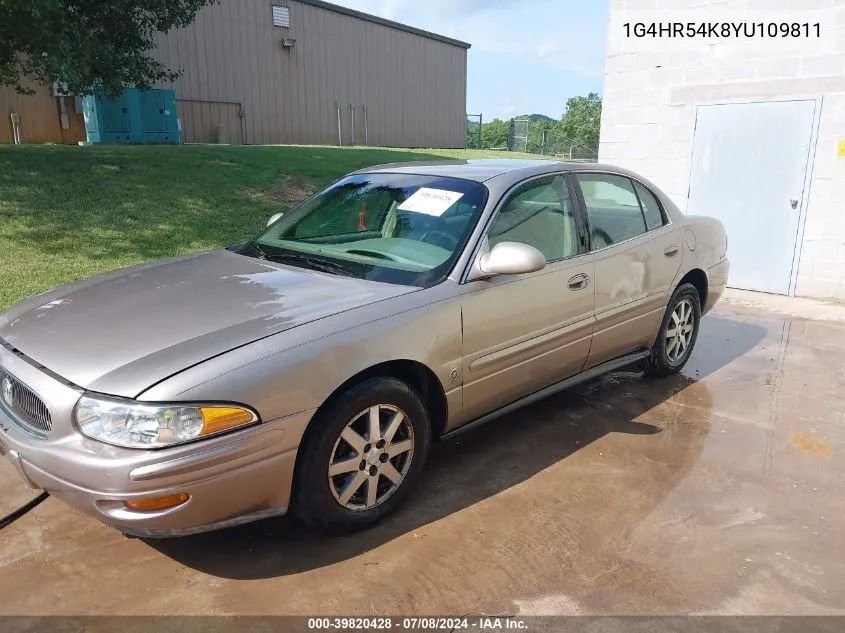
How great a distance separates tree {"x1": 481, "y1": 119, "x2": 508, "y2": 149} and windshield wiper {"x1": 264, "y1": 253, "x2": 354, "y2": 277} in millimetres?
57532

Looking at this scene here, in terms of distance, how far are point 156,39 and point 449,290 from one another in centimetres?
2187

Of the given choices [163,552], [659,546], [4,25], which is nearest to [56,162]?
[4,25]

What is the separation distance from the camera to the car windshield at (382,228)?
10.9 ft


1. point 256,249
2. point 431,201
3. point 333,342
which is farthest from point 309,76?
point 333,342

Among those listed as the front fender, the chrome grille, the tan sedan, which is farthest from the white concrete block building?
the chrome grille

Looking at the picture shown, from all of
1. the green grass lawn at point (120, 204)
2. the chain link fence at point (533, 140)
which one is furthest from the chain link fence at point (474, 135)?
the green grass lawn at point (120, 204)

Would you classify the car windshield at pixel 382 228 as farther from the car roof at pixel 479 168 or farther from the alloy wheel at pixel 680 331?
the alloy wheel at pixel 680 331

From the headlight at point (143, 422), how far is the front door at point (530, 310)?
1322 mm

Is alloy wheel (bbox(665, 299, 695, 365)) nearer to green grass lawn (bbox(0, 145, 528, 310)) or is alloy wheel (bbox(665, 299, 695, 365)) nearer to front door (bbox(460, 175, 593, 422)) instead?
front door (bbox(460, 175, 593, 422))

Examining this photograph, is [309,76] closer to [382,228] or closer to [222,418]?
[382,228]

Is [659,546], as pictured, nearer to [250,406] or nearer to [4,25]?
[250,406]

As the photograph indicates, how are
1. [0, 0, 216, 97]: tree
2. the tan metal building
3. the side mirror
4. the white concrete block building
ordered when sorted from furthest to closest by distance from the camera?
the tan metal building, [0, 0, 216, 97]: tree, the white concrete block building, the side mirror

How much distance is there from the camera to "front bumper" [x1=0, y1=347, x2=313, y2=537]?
7.50 ft

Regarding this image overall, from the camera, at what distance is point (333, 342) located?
2.68 metres
